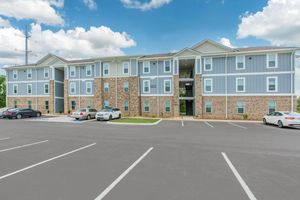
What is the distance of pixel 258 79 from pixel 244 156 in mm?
20603

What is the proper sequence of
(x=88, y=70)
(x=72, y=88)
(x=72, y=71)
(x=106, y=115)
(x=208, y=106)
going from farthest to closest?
(x=72, y=71), (x=72, y=88), (x=88, y=70), (x=208, y=106), (x=106, y=115)

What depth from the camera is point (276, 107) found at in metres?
23.4

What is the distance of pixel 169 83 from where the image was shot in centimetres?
2789

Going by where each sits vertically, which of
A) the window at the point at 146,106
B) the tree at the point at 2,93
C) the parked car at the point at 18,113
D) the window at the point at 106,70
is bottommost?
the parked car at the point at 18,113

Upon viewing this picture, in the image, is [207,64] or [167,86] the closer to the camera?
[207,64]

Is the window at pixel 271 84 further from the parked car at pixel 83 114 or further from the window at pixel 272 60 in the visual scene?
the parked car at pixel 83 114

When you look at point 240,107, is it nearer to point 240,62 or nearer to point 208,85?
point 208,85

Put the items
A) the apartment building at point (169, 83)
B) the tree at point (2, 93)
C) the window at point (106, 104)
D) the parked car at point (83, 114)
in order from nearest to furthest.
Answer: the parked car at point (83, 114)
the apartment building at point (169, 83)
the window at point (106, 104)
the tree at point (2, 93)

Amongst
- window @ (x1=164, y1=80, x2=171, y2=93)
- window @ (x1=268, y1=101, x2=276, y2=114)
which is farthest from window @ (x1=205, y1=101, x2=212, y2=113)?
window @ (x1=268, y1=101, x2=276, y2=114)

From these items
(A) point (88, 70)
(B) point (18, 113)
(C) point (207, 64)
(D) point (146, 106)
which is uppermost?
(A) point (88, 70)

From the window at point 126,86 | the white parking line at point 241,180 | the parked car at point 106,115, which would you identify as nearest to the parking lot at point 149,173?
the white parking line at point 241,180

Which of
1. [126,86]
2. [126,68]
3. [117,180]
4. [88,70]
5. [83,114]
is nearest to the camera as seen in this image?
[117,180]

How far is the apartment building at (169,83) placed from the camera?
78.0ft

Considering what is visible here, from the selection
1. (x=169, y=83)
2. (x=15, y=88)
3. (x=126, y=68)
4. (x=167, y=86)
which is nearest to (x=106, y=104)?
(x=126, y=68)
